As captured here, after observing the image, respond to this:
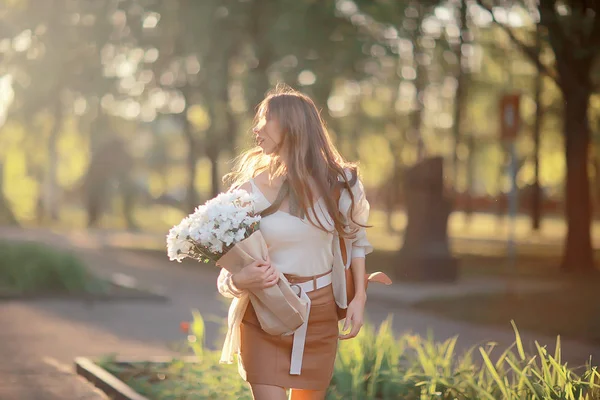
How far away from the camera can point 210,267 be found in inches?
1009

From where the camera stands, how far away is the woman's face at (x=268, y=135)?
4637 mm

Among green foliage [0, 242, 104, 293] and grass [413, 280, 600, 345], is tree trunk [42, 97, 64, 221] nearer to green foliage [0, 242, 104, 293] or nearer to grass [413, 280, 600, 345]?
green foliage [0, 242, 104, 293]

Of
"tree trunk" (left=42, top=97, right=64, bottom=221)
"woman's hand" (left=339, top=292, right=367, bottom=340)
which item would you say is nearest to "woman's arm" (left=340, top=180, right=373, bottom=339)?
"woman's hand" (left=339, top=292, right=367, bottom=340)

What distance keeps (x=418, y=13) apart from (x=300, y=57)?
281cm

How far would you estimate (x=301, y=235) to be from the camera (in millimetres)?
4672

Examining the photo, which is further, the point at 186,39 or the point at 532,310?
the point at 186,39

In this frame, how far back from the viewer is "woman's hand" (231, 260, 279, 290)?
450 cm

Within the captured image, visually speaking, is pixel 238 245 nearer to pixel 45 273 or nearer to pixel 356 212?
pixel 356 212

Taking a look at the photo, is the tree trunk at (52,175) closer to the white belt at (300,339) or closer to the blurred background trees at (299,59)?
the blurred background trees at (299,59)

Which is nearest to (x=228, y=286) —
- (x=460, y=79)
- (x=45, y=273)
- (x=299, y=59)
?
(x=45, y=273)

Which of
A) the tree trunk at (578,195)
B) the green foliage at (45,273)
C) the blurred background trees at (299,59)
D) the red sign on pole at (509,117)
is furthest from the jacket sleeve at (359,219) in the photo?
the tree trunk at (578,195)

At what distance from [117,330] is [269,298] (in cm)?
918

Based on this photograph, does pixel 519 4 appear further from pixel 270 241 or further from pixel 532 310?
pixel 270 241

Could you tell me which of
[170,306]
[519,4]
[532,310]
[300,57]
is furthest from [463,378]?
[300,57]
